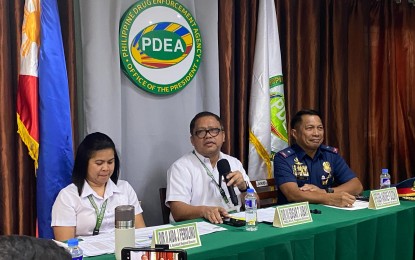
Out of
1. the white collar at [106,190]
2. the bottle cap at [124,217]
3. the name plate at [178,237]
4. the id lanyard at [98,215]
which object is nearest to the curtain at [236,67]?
the white collar at [106,190]

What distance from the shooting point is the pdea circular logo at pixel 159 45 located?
281 centimetres

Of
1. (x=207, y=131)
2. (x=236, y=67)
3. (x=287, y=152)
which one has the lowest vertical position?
(x=287, y=152)

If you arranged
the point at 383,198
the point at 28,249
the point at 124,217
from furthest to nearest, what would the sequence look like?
the point at 383,198 → the point at 124,217 → the point at 28,249

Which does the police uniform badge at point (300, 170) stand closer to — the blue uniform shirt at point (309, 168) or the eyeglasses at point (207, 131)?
the blue uniform shirt at point (309, 168)

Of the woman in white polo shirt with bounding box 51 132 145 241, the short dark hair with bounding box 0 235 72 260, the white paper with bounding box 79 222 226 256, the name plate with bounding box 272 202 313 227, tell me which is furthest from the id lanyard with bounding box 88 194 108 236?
the short dark hair with bounding box 0 235 72 260

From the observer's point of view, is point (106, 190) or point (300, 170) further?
point (300, 170)

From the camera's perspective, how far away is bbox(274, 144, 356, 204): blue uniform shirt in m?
2.84

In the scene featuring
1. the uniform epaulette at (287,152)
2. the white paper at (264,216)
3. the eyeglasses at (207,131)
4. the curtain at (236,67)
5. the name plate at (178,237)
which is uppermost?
the curtain at (236,67)

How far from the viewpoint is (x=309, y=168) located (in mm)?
2941

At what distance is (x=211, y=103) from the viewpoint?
10.2 ft

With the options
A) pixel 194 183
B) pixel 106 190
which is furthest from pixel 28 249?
pixel 194 183

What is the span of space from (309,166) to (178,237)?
4.69 feet

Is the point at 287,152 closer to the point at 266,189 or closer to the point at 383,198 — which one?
the point at 266,189

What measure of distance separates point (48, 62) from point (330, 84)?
237 cm
